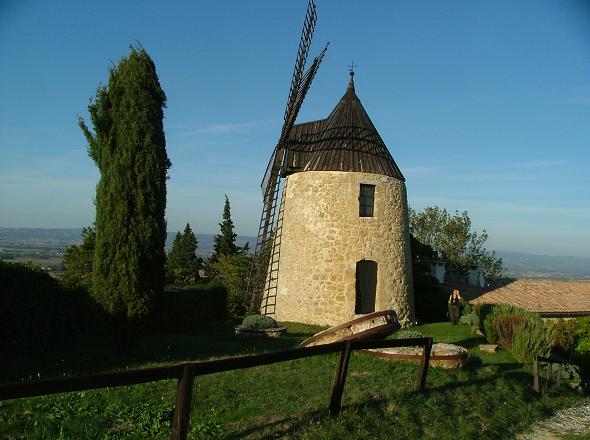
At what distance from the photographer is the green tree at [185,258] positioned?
86.1 ft

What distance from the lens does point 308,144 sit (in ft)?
60.8

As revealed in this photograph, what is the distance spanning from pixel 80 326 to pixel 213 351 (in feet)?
8.69

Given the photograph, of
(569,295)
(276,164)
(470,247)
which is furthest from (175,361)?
(470,247)

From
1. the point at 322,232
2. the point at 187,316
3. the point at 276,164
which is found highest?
the point at 276,164

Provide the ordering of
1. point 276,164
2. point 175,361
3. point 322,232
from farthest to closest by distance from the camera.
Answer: point 276,164, point 322,232, point 175,361

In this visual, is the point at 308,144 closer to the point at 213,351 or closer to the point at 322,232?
the point at 322,232

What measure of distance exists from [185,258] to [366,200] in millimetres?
15178

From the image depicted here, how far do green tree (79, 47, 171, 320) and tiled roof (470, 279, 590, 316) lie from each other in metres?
15.3

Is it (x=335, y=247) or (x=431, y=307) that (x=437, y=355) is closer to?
(x=335, y=247)

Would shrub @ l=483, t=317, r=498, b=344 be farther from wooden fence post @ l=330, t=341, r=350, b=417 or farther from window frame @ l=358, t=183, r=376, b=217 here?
wooden fence post @ l=330, t=341, r=350, b=417

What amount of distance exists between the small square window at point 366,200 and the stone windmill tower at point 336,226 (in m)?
0.03

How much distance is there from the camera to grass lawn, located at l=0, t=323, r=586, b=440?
513cm

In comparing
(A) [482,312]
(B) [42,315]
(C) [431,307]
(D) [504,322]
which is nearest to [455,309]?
(A) [482,312]

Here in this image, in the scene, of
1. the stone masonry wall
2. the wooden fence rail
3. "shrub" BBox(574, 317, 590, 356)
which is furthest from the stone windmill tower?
the wooden fence rail
